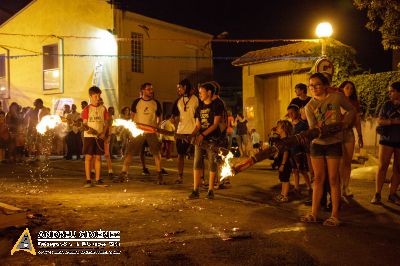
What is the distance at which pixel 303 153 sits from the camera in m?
7.93

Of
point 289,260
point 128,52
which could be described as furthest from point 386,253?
point 128,52

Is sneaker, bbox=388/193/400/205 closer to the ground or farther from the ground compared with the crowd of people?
closer to the ground

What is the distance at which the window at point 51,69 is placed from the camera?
22.7 metres

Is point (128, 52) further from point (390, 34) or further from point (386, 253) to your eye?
point (386, 253)

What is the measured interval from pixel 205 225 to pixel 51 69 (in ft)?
63.8

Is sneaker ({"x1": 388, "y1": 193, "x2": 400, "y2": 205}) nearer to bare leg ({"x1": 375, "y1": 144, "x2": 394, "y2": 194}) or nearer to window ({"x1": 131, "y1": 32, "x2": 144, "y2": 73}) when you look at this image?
bare leg ({"x1": 375, "y1": 144, "x2": 394, "y2": 194})

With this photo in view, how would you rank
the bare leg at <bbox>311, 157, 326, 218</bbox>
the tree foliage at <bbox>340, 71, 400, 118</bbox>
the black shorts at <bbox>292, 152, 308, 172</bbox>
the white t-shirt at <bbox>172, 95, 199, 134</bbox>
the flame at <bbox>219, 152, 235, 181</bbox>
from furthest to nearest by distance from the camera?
the tree foliage at <bbox>340, 71, 400, 118</bbox> < the white t-shirt at <bbox>172, 95, 199, 134</bbox> < the black shorts at <bbox>292, 152, 308, 172</bbox> < the flame at <bbox>219, 152, 235, 181</bbox> < the bare leg at <bbox>311, 157, 326, 218</bbox>

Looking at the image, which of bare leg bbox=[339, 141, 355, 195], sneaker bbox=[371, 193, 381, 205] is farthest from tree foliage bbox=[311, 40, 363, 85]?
sneaker bbox=[371, 193, 381, 205]

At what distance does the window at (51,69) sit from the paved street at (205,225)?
1444 cm

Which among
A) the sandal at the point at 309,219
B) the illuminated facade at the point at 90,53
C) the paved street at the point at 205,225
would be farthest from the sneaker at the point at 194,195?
the illuminated facade at the point at 90,53

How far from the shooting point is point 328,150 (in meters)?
5.72

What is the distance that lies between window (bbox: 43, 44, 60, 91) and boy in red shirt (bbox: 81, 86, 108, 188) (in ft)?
47.3

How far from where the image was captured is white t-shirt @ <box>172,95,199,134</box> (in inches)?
340

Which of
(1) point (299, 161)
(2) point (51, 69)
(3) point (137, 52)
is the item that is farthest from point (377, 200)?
(2) point (51, 69)
